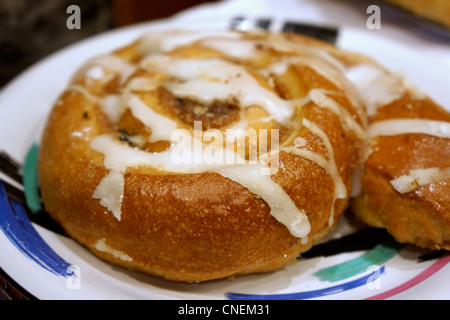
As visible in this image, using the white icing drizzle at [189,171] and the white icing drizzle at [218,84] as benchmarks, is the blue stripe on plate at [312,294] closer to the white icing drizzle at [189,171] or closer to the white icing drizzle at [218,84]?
Answer: the white icing drizzle at [189,171]

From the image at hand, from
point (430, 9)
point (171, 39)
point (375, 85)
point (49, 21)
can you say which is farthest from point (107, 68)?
point (49, 21)

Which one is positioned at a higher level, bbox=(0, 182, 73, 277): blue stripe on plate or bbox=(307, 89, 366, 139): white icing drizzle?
bbox=(307, 89, 366, 139): white icing drizzle

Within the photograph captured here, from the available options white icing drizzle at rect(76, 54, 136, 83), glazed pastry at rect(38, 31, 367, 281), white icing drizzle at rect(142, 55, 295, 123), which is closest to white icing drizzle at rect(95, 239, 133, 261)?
glazed pastry at rect(38, 31, 367, 281)

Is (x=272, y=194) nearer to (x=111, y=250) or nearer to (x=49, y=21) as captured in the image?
(x=111, y=250)

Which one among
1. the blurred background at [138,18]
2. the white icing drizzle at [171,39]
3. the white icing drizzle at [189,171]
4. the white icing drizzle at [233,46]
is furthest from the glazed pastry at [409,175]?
the blurred background at [138,18]

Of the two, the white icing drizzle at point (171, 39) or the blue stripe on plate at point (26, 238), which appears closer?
the blue stripe on plate at point (26, 238)

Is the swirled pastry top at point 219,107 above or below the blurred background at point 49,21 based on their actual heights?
below

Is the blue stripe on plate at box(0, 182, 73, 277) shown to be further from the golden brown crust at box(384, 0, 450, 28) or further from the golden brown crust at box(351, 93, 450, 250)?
the golden brown crust at box(384, 0, 450, 28)
